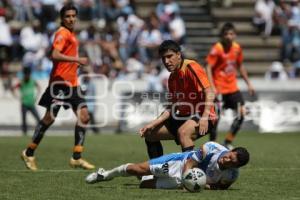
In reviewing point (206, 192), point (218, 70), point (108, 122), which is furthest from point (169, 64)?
point (108, 122)

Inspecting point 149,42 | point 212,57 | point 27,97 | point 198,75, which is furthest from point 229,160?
point 149,42

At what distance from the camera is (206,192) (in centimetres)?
1123

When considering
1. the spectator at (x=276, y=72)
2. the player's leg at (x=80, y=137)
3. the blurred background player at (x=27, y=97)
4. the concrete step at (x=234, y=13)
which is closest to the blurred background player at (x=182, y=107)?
the player's leg at (x=80, y=137)

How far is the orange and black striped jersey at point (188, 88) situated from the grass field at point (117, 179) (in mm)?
1165

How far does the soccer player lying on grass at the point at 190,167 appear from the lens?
10961mm

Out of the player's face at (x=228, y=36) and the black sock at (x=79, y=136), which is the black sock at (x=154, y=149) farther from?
the player's face at (x=228, y=36)

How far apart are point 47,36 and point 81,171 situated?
17720 mm

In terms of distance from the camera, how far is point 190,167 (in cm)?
1118

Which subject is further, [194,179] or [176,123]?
[176,123]

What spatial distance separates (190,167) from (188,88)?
1554 millimetres

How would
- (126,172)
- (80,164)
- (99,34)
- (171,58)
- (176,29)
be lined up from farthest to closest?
(176,29) < (99,34) < (80,164) < (171,58) < (126,172)

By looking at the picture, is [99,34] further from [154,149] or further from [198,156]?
[198,156]

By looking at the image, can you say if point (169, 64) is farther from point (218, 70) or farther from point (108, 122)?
point (108, 122)

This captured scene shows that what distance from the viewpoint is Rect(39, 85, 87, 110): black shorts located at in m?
14.8
